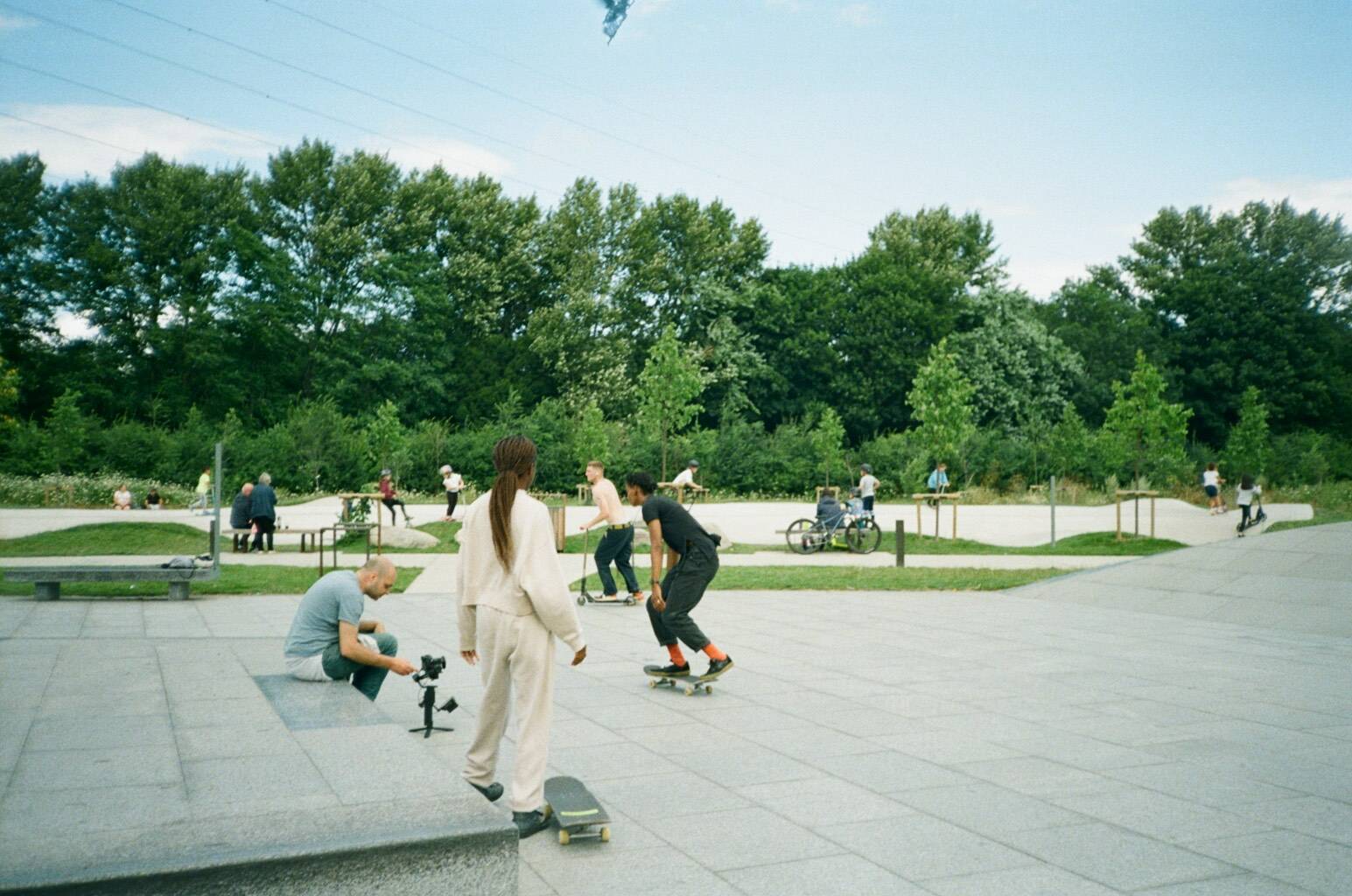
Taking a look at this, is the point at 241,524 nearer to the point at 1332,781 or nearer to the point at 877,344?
the point at 1332,781

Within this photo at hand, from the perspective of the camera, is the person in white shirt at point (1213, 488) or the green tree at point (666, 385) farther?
the green tree at point (666, 385)

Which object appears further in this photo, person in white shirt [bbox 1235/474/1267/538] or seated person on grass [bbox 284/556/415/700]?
person in white shirt [bbox 1235/474/1267/538]

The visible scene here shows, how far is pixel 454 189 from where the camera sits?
176 ft

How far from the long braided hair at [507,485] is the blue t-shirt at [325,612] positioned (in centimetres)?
219

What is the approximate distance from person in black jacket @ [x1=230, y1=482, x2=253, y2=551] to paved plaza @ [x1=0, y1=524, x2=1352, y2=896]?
10.6 m

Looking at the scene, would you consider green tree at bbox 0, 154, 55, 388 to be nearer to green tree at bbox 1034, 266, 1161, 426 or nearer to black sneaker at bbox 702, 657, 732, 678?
black sneaker at bbox 702, 657, 732, 678

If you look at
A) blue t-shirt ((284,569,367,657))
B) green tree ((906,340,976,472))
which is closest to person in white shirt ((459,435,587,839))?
blue t-shirt ((284,569,367,657))

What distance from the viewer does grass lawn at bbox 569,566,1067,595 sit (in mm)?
16453

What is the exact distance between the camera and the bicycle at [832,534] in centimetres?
2348

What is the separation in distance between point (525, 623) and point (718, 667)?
3.69 m

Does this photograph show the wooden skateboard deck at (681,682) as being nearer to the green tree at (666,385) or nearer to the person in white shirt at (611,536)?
the person in white shirt at (611,536)

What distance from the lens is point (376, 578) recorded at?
673 cm

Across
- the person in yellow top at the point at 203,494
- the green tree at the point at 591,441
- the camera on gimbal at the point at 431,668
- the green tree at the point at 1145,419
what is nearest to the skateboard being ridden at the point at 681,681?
the camera on gimbal at the point at 431,668

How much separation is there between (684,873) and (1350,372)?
67054 millimetres
